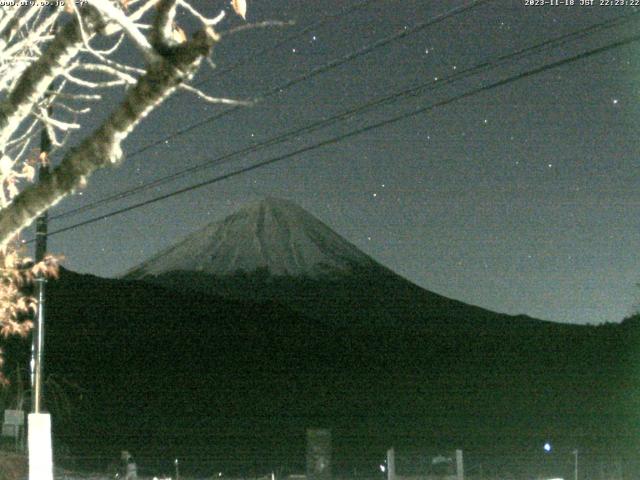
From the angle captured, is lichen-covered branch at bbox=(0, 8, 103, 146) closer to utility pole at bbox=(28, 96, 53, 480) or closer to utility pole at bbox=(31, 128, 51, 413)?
utility pole at bbox=(28, 96, 53, 480)

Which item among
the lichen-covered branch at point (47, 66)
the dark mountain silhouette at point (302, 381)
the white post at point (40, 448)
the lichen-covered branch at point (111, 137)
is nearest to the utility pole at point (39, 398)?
the white post at point (40, 448)

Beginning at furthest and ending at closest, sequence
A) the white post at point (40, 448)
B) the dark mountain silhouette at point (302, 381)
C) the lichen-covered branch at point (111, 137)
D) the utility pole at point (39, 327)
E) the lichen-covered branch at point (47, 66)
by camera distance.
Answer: the dark mountain silhouette at point (302, 381)
the utility pole at point (39, 327)
the white post at point (40, 448)
the lichen-covered branch at point (47, 66)
the lichen-covered branch at point (111, 137)

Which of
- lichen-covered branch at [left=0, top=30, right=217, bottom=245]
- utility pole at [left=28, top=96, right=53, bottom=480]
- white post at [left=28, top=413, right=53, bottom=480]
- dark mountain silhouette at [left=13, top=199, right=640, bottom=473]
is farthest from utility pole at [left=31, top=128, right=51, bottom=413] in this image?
dark mountain silhouette at [left=13, top=199, right=640, bottom=473]

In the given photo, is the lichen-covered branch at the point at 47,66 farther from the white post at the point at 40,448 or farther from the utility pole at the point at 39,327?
the utility pole at the point at 39,327

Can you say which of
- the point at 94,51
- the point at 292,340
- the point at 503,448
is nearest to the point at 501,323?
the point at 292,340

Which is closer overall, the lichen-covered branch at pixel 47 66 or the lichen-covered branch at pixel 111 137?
the lichen-covered branch at pixel 111 137

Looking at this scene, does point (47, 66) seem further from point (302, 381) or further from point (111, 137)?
point (302, 381)

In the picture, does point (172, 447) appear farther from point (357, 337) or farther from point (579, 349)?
point (357, 337)
